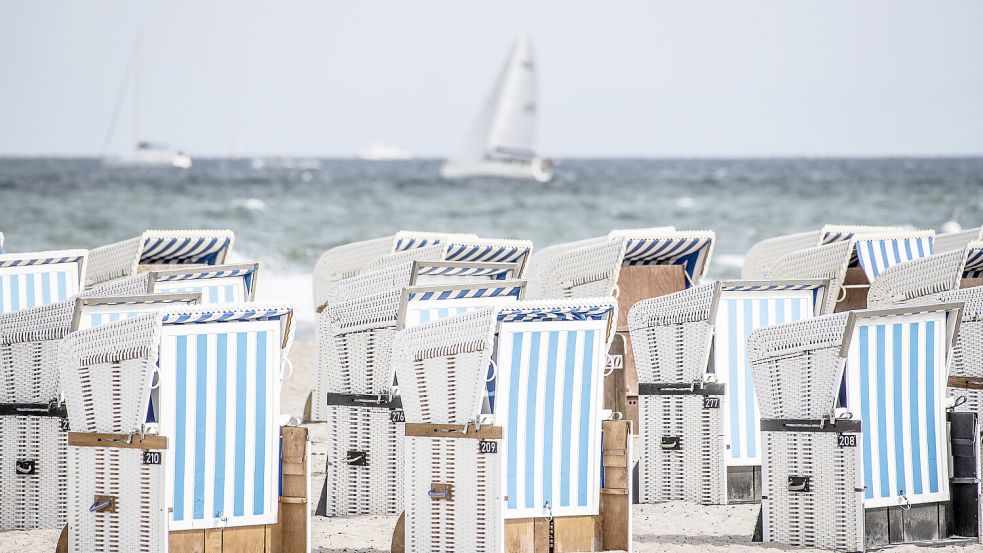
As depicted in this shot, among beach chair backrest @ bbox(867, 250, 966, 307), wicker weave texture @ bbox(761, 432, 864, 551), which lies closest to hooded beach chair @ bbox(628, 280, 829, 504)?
beach chair backrest @ bbox(867, 250, 966, 307)

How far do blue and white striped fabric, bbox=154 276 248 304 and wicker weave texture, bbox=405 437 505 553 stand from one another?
1.75 metres

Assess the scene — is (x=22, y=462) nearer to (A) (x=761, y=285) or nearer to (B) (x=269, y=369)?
(B) (x=269, y=369)

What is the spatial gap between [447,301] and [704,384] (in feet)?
3.93

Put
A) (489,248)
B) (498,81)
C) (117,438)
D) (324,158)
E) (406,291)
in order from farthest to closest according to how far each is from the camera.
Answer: (324,158) → (498,81) → (489,248) → (406,291) → (117,438)

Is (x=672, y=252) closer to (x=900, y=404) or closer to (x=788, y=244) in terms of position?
(x=788, y=244)

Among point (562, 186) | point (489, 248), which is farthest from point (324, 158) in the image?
point (489, 248)

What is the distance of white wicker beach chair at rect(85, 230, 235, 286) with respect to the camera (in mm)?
7543

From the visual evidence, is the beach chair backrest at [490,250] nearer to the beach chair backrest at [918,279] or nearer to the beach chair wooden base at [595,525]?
the beach chair backrest at [918,279]

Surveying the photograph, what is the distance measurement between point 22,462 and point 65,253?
126 centimetres

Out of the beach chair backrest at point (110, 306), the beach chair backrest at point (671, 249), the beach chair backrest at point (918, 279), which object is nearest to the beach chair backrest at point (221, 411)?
the beach chair backrest at point (110, 306)

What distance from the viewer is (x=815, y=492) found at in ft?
16.6

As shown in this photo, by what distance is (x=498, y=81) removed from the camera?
147 feet

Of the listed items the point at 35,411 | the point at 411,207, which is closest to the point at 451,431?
the point at 35,411

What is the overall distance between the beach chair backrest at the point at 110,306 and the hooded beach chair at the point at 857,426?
87.8 inches
